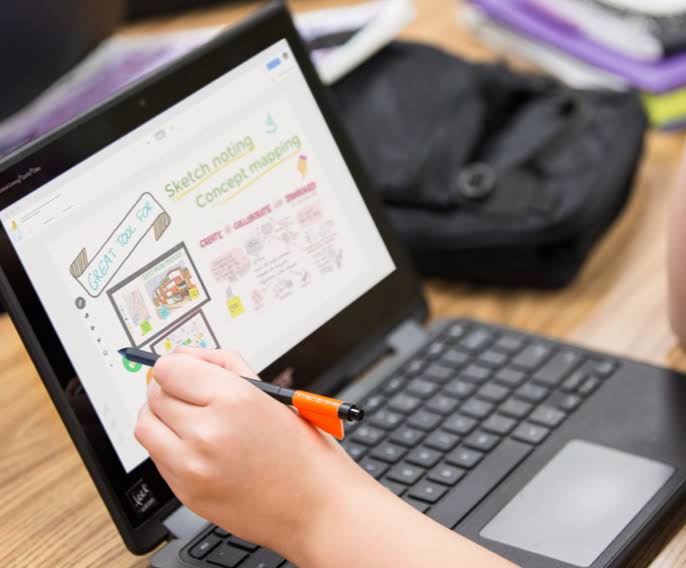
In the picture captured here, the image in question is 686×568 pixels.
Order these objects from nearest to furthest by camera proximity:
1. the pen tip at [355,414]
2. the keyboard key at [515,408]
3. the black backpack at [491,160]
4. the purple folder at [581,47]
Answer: the pen tip at [355,414]
the keyboard key at [515,408]
the black backpack at [491,160]
the purple folder at [581,47]

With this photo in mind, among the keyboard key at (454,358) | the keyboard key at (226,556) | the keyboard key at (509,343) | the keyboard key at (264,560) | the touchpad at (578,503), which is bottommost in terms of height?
the touchpad at (578,503)

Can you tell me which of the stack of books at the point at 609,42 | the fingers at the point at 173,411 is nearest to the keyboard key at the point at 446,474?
the fingers at the point at 173,411

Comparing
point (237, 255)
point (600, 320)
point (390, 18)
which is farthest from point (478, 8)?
point (237, 255)

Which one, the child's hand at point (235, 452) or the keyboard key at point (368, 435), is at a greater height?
the child's hand at point (235, 452)

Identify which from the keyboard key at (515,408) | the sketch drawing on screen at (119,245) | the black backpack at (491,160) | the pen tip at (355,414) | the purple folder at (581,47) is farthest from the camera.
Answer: the purple folder at (581,47)

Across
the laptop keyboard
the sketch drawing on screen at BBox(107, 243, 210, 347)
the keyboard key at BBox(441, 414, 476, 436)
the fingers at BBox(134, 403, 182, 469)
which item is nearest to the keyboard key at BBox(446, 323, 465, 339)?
the laptop keyboard

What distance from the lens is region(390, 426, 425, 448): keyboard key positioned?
2.65 ft

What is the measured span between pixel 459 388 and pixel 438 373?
0.03 m

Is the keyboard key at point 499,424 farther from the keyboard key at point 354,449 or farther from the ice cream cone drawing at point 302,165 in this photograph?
the ice cream cone drawing at point 302,165

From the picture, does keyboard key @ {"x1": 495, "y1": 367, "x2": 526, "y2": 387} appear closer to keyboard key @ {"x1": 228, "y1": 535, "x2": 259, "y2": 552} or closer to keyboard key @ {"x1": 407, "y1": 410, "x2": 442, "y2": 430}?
keyboard key @ {"x1": 407, "y1": 410, "x2": 442, "y2": 430}

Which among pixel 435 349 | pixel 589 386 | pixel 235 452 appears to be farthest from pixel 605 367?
pixel 235 452

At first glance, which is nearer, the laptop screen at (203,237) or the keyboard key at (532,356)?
the laptop screen at (203,237)

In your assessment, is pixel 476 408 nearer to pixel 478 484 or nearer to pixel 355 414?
pixel 478 484

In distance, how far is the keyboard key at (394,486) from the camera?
77 cm
